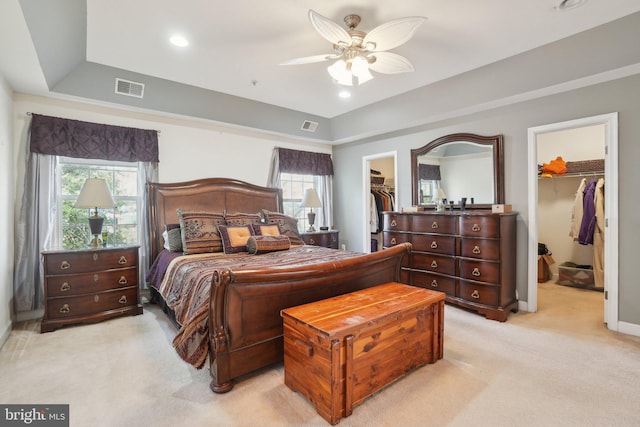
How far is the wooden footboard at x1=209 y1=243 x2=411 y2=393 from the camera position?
1933 millimetres

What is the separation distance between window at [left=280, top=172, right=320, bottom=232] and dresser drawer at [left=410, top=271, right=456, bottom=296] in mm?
2311

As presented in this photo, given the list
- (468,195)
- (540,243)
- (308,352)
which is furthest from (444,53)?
(540,243)

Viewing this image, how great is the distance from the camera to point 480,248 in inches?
133

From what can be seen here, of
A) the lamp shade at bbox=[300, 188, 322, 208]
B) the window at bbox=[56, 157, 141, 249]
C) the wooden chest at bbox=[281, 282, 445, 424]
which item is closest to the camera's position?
the wooden chest at bbox=[281, 282, 445, 424]

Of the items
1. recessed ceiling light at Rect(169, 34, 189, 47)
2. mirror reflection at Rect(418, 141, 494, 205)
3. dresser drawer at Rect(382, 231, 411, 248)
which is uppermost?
recessed ceiling light at Rect(169, 34, 189, 47)

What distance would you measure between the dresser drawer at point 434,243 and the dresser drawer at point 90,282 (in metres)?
3.38

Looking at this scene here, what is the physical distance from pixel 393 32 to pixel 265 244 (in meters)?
2.38

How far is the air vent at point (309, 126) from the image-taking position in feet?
16.7

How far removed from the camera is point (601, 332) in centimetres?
291

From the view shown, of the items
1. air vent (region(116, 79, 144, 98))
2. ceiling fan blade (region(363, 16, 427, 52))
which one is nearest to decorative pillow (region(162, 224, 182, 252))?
air vent (region(116, 79, 144, 98))

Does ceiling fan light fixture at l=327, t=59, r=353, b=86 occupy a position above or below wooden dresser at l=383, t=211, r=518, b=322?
above

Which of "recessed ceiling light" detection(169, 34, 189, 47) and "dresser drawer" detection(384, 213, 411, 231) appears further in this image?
"dresser drawer" detection(384, 213, 411, 231)

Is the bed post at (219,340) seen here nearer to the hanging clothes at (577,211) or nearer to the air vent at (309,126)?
the air vent at (309,126)

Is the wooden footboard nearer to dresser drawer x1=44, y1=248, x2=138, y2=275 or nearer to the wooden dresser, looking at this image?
the wooden dresser
